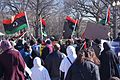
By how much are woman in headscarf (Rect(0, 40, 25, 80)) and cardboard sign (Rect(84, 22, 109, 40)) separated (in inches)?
190

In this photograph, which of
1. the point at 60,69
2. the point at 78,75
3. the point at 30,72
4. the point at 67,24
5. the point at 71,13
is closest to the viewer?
the point at 78,75

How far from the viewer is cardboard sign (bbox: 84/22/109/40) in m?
14.6

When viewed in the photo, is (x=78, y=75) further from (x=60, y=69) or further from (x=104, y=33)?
(x=104, y=33)

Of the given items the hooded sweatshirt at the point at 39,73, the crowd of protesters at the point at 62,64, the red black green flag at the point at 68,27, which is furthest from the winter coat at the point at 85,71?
the red black green flag at the point at 68,27

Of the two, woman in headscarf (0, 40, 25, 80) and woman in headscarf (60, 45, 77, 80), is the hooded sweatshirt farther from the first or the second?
woman in headscarf (0, 40, 25, 80)

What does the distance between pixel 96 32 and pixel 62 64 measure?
3574 mm

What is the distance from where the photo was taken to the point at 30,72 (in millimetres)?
10766

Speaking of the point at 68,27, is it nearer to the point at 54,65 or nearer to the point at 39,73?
the point at 54,65

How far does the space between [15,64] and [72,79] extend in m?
1.77

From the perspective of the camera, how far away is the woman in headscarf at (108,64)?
36.5 ft

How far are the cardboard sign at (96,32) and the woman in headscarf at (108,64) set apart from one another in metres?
3.30

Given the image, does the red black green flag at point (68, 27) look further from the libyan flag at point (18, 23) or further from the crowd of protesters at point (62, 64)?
the crowd of protesters at point (62, 64)

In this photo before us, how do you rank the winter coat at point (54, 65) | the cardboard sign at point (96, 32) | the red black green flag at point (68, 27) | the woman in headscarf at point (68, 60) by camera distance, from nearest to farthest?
the woman in headscarf at point (68, 60), the winter coat at point (54, 65), the cardboard sign at point (96, 32), the red black green flag at point (68, 27)

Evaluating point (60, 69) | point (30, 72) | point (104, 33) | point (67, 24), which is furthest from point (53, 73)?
point (67, 24)
